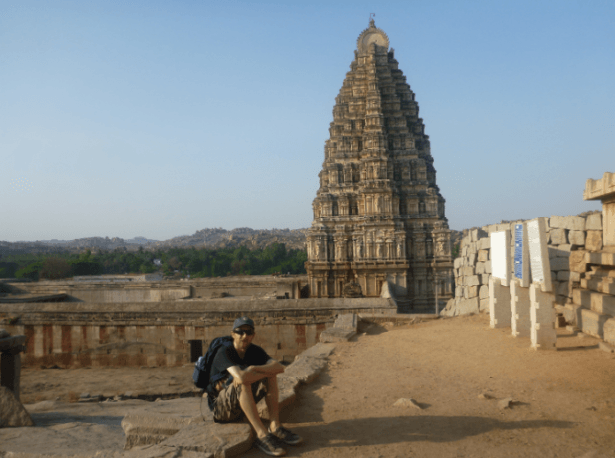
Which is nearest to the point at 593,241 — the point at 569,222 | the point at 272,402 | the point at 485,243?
the point at 569,222

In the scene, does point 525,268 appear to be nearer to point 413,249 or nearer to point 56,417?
point 56,417

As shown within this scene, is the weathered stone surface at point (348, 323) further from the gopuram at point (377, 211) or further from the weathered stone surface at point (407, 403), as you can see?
the gopuram at point (377, 211)

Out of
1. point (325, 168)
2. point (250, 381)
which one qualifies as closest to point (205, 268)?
point (325, 168)

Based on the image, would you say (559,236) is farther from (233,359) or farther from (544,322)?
(233,359)

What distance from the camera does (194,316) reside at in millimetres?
15555

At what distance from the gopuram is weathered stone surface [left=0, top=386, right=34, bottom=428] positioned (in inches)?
720

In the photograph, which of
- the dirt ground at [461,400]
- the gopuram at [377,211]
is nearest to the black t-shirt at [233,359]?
the dirt ground at [461,400]

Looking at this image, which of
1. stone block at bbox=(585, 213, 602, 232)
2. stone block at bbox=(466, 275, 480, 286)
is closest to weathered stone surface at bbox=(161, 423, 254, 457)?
stone block at bbox=(585, 213, 602, 232)

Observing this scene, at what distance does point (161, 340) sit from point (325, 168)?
48.3 ft

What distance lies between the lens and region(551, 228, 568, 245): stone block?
310 inches

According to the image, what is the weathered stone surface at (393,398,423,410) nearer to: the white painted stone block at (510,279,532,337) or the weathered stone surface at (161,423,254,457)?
the weathered stone surface at (161,423,254,457)

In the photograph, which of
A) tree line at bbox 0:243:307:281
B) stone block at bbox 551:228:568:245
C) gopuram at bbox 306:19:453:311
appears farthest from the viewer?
tree line at bbox 0:243:307:281

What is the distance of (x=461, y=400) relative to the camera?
4.59 meters

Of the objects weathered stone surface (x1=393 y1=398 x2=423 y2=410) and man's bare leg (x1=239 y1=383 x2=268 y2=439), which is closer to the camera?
man's bare leg (x1=239 y1=383 x2=268 y2=439)
